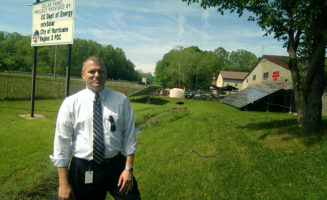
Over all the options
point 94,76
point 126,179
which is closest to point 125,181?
point 126,179

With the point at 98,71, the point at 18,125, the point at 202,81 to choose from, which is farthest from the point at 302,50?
the point at 202,81

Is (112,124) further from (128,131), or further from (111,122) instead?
(128,131)

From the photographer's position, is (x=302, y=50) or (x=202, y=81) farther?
(x=202, y=81)

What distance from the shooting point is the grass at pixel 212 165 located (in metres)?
4.56

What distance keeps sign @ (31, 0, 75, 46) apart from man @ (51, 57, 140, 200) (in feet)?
22.5

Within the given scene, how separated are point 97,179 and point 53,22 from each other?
914cm

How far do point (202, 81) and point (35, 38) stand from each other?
6576cm

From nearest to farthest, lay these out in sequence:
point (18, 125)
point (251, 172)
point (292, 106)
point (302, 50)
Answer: point (251, 172), point (302, 50), point (18, 125), point (292, 106)

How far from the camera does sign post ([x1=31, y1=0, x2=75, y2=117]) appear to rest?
8367mm

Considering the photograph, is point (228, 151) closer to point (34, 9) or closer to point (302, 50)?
point (302, 50)

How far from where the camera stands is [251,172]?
5.27m

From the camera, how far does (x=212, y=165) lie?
589cm

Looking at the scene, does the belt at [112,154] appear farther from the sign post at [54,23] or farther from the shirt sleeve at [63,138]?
the sign post at [54,23]

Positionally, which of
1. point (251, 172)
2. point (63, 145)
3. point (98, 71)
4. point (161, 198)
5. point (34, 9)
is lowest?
point (161, 198)
